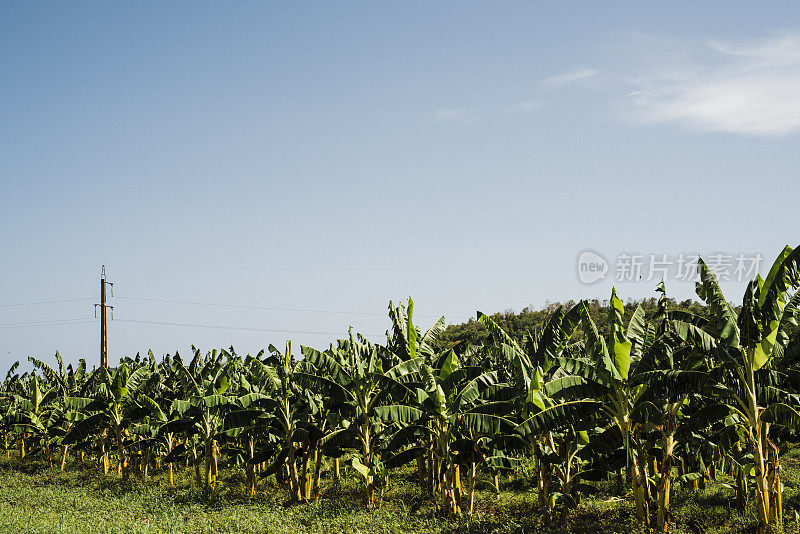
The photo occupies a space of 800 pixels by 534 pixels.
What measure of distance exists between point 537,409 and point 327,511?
8.02 meters

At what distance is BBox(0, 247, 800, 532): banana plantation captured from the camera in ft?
42.0

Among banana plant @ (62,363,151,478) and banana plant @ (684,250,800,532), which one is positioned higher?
banana plant @ (684,250,800,532)

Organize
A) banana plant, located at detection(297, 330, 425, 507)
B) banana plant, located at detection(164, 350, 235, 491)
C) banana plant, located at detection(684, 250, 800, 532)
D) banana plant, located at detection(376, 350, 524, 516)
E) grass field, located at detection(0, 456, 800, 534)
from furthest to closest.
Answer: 1. banana plant, located at detection(164, 350, 235, 491)
2. banana plant, located at detection(297, 330, 425, 507)
3. banana plant, located at detection(376, 350, 524, 516)
4. grass field, located at detection(0, 456, 800, 534)
5. banana plant, located at detection(684, 250, 800, 532)

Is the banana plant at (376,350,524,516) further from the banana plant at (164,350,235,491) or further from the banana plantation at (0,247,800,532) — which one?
the banana plant at (164,350,235,491)

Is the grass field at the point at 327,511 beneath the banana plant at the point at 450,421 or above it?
beneath

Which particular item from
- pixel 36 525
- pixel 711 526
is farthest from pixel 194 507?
pixel 711 526

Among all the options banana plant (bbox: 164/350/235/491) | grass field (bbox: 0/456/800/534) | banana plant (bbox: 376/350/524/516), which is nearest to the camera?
grass field (bbox: 0/456/800/534)

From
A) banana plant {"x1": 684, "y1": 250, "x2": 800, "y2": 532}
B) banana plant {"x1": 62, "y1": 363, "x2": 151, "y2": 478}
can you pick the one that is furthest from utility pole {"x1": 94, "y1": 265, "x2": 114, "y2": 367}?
banana plant {"x1": 684, "y1": 250, "x2": 800, "y2": 532}

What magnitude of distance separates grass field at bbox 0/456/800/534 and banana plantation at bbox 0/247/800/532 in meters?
0.47

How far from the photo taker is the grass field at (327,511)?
15.5 m

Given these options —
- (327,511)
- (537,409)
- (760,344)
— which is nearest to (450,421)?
(537,409)

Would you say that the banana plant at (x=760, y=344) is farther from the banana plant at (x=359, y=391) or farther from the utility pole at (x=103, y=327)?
the utility pole at (x=103, y=327)

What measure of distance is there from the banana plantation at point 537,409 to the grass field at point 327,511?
470 millimetres

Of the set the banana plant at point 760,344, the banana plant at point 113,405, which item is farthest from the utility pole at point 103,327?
the banana plant at point 760,344
